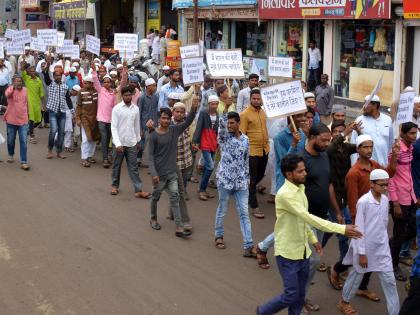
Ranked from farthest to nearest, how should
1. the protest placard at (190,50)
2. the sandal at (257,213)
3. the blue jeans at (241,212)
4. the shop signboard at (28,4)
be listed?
1. the shop signboard at (28,4)
2. the protest placard at (190,50)
3. the sandal at (257,213)
4. the blue jeans at (241,212)

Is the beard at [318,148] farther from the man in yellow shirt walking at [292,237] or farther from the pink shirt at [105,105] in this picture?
the pink shirt at [105,105]

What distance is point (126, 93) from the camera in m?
10.5

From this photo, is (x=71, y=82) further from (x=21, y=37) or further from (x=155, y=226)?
(x=155, y=226)

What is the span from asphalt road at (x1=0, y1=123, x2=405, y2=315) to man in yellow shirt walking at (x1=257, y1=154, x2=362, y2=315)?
0.70 m

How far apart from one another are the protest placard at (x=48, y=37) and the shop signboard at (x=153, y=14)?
11.7m

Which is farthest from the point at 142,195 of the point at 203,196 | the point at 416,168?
the point at 416,168

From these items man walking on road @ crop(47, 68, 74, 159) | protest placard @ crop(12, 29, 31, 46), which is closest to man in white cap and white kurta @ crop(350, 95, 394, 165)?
man walking on road @ crop(47, 68, 74, 159)

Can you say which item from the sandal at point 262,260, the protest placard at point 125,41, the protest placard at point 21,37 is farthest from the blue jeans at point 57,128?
the sandal at point 262,260

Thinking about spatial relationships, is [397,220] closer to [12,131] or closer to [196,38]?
[12,131]

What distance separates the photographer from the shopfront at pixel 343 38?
16.8m

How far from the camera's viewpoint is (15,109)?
12250mm

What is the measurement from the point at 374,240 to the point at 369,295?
0.80 meters

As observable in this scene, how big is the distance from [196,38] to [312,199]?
19.3 metres

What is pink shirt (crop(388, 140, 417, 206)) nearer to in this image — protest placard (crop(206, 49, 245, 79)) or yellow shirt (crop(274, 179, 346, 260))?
yellow shirt (crop(274, 179, 346, 260))
